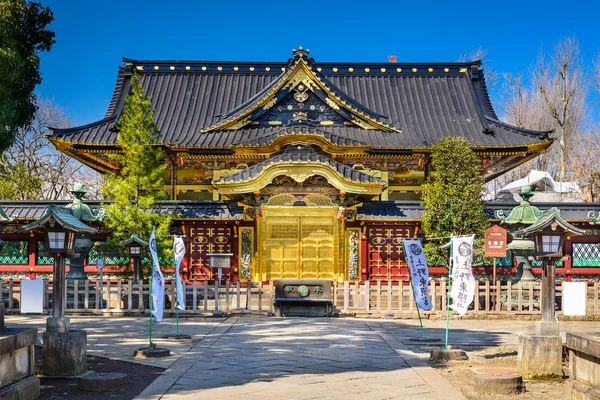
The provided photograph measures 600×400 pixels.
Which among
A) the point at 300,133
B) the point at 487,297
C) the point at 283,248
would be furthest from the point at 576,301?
the point at 300,133

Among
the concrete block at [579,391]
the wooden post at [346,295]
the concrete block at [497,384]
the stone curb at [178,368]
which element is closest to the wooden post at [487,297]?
the wooden post at [346,295]

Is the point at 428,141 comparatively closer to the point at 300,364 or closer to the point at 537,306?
the point at 537,306

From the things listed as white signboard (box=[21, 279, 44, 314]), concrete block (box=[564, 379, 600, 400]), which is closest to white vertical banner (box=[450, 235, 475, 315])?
concrete block (box=[564, 379, 600, 400])

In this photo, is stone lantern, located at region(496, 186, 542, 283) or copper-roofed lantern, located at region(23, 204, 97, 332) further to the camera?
stone lantern, located at region(496, 186, 542, 283)

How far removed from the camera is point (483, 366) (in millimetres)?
11812

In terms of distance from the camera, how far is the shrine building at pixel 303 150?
24.5 meters

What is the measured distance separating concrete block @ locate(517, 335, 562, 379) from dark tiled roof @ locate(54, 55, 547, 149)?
1580 cm

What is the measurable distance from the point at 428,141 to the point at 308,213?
5956mm

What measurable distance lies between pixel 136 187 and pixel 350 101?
372 inches

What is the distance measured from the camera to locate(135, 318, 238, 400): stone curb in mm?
9422

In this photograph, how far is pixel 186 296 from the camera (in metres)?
21.0

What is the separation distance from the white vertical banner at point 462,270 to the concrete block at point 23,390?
7216mm

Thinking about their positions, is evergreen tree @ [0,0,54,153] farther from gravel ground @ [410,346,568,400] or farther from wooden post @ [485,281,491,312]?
wooden post @ [485,281,491,312]

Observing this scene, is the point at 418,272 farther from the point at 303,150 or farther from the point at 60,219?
the point at 303,150
